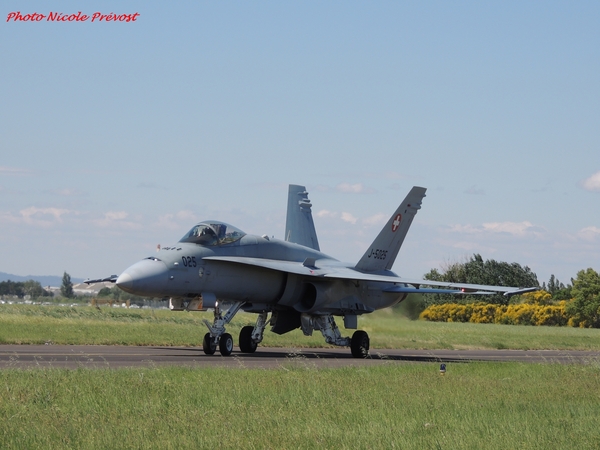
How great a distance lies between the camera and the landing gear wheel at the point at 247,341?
25234 millimetres

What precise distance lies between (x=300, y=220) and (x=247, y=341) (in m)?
8.12

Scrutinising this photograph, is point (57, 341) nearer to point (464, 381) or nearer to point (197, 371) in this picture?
point (197, 371)

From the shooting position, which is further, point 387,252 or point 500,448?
point 387,252

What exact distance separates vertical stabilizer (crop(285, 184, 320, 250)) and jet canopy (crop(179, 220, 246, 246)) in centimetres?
838

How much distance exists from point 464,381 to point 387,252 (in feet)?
42.9

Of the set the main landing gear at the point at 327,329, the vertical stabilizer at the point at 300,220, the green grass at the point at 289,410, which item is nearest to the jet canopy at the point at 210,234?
the main landing gear at the point at 327,329

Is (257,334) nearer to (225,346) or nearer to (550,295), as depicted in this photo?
(225,346)

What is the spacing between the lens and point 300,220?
107 ft

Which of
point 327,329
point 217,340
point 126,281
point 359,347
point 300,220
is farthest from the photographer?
point 300,220

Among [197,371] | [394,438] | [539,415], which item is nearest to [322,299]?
[197,371]

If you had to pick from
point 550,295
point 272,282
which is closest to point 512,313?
point 550,295

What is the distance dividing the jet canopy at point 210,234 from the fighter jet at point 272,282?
3 centimetres

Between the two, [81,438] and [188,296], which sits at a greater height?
[188,296]

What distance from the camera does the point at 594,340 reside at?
132ft
